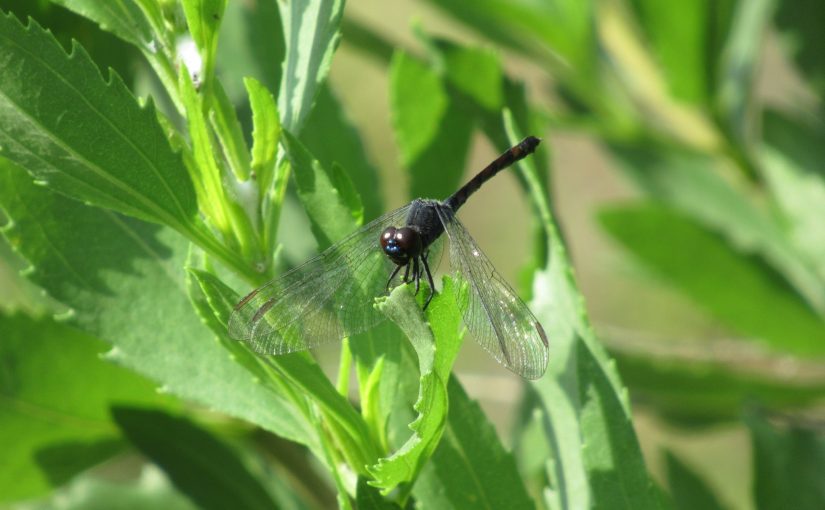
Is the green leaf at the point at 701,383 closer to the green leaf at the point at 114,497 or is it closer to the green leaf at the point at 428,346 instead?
the green leaf at the point at 114,497

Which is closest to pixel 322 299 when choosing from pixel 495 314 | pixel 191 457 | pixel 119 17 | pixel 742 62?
pixel 495 314

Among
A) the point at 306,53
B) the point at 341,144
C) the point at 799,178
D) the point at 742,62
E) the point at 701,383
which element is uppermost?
the point at 306,53

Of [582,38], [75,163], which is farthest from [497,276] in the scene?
[582,38]

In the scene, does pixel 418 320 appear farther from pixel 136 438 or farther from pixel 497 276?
pixel 136 438

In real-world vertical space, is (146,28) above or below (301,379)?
above

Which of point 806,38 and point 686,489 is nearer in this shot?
point 686,489

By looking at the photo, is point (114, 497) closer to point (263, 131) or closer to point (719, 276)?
point (263, 131)

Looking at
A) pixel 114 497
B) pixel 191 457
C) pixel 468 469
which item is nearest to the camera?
pixel 468 469

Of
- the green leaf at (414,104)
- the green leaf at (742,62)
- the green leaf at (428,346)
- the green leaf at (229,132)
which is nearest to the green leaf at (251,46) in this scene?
the green leaf at (414,104)

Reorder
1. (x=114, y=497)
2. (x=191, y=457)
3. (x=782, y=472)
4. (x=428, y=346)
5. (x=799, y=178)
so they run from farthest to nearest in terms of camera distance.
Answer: (x=799, y=178) < (x=114, y=497) < (x=191, y=457) < (x=782, y=472) < (x=428, y=346)
